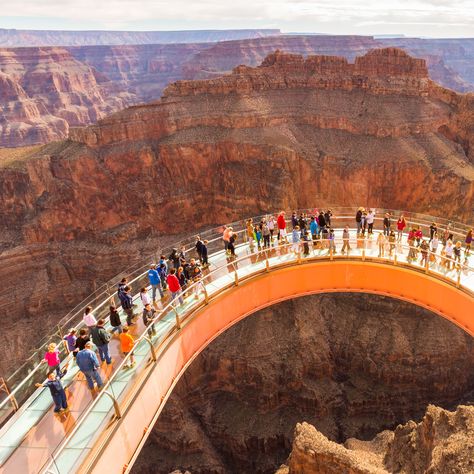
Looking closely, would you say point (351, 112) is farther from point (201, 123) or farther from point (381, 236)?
point (381, 236)

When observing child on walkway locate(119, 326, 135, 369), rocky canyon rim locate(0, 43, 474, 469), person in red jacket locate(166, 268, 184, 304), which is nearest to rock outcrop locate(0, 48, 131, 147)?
rocky canyon rim locate(0, 43, 474, 469)

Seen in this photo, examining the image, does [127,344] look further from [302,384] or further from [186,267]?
[302,384]

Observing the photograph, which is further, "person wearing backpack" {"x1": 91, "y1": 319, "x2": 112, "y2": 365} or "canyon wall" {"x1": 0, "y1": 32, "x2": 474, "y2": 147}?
"canyon wall" {"x1": 0, "y1": 32, "x2": 474, "y2": 147}

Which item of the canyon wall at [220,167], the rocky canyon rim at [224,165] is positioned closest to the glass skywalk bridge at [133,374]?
the rocky canyon rim at [224,165]

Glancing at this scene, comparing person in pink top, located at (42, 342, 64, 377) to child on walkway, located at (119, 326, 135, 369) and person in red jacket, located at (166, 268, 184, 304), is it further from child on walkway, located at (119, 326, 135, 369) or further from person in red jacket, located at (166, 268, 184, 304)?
person in red jacket, located at (166, 268, 184, 304)

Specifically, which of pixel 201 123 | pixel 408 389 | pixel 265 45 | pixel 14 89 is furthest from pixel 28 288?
pixel 265 45

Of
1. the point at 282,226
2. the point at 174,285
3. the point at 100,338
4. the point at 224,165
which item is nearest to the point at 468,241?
the point at 282,226
